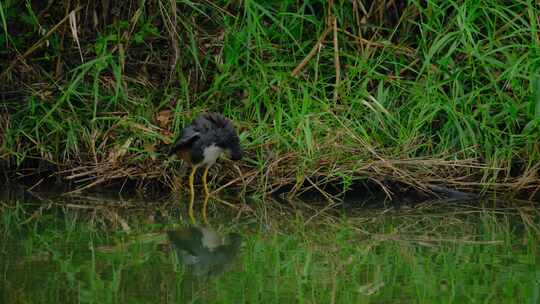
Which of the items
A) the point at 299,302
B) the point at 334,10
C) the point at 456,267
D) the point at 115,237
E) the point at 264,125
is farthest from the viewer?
the point at 334,10

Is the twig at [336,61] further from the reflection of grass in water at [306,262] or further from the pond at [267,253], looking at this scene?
the reflection of grass in water at [306,262]

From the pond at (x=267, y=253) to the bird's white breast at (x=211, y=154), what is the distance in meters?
0.29

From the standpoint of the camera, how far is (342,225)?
5.74 metres

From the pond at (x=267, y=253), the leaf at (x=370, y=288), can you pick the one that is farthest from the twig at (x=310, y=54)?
the leaf at (x=370, y=288)

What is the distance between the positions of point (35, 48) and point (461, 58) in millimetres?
2676

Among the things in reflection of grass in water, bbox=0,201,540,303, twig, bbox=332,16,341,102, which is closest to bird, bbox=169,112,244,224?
reflection of grass in water, bbox=0,201,540,303

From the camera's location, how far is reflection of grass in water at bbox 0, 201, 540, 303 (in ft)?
14.1

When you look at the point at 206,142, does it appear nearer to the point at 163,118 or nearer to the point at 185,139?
the point at 185,139

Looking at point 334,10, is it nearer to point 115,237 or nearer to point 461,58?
point 461,58

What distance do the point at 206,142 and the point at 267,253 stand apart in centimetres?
141

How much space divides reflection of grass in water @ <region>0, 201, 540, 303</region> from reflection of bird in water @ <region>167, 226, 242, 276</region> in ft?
0.22

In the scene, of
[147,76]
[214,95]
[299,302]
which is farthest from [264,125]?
[299,302]

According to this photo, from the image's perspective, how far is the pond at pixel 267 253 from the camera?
432 cm

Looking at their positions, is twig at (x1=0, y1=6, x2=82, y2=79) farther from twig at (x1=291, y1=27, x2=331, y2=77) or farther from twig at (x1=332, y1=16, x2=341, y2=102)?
twig at (x1=332, y1=16, x2=341, y2=102)
